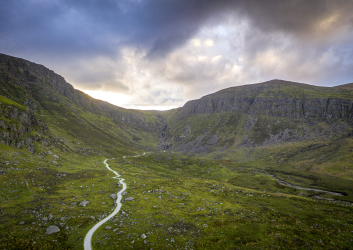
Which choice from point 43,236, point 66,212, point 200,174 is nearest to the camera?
point 43,236

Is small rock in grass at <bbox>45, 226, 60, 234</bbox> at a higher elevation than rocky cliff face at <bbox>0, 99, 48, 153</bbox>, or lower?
lower

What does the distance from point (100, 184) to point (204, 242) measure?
52.8m

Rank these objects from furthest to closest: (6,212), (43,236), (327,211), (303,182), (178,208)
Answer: (303,182), (327,211), (178,208), (6,212), (43,236)

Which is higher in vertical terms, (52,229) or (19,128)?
(19,128)

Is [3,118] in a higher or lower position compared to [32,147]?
higher

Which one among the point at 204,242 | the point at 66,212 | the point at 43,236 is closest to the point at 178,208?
the point at 204,242

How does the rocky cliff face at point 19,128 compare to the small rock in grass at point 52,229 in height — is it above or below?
above

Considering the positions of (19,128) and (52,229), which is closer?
(52,229)

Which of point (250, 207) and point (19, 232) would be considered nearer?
point (19, 232)

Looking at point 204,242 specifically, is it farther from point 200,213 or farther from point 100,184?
point 100,184

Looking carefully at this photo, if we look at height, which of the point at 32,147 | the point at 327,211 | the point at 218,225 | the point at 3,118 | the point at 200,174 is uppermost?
the point at 3,118

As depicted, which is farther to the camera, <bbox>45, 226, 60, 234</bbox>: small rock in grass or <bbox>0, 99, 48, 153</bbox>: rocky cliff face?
<bbox>0, 99, 48, 153</bbox>: rocky cliff face

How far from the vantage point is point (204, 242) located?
1056 inches

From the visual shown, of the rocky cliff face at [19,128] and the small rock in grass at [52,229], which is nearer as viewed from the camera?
the small rock in grass at [52,229]
